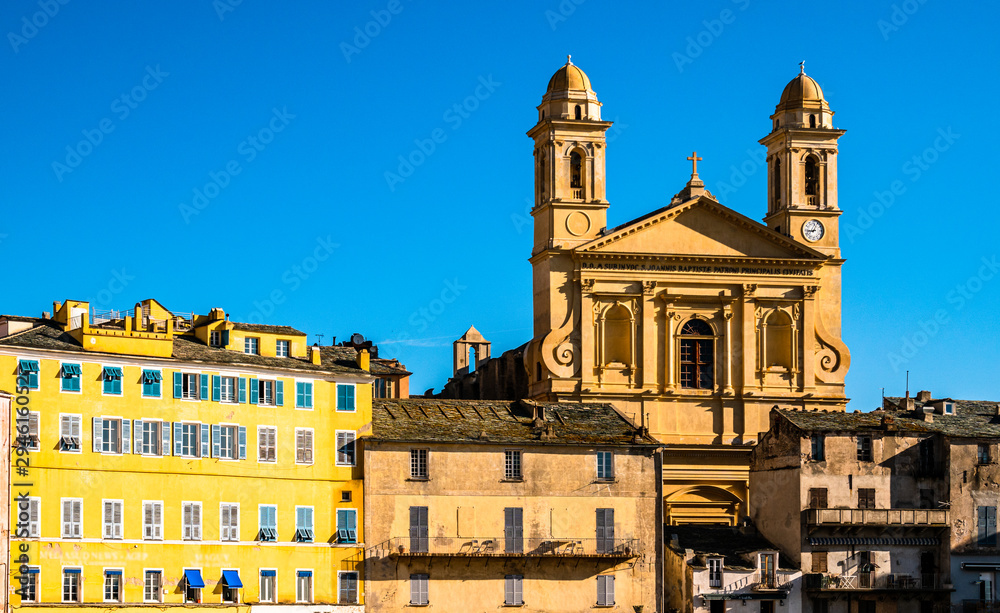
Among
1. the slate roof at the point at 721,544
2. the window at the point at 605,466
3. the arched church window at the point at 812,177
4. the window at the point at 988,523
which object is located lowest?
the slate roof at the point at 721,544

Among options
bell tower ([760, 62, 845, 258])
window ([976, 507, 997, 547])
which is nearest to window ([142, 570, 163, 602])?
window ([976, 507, 997, 547])

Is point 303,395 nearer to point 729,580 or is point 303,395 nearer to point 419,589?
point 419,589

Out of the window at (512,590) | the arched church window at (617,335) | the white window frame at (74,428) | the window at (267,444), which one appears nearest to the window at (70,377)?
the white window frame at (74,428)

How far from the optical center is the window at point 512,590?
8700 cm

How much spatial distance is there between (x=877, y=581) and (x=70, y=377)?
36143mm

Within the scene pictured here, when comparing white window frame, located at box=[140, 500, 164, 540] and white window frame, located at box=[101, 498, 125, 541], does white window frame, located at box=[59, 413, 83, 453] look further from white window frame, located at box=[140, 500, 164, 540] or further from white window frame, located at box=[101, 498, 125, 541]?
white window frame, located at box=[140, 500, 164, 540]

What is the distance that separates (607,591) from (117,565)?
20.6 metres

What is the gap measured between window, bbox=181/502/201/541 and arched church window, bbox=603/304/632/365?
1251 inches

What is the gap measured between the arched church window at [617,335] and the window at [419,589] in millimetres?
26007

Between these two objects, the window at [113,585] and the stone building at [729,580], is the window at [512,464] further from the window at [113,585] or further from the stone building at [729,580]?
the window at [113,585]

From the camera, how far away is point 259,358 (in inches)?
3460

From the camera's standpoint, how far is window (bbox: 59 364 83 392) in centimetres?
8125

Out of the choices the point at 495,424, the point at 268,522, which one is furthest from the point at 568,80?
the point at 268,522

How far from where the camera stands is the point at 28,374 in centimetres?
8050
